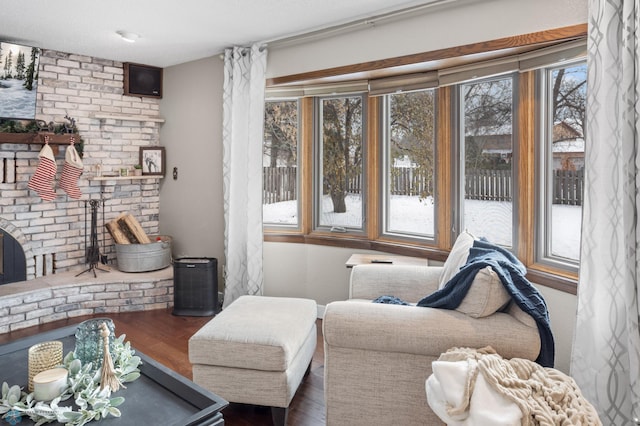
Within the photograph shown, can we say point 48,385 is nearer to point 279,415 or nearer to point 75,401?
point 75,401

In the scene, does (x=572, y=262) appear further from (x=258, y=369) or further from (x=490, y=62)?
(x=258, y=369)

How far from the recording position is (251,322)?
2.35 m

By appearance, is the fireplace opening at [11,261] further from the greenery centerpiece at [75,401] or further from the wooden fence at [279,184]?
the greenery centerpiece at [75,401]

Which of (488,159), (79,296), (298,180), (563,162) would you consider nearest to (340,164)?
(298,180)

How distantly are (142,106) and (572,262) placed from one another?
4.25 m

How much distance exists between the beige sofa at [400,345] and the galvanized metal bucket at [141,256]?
2.89 m

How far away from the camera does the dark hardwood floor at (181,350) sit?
2.35 meters

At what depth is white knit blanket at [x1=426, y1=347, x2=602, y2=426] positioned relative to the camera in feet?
4.47

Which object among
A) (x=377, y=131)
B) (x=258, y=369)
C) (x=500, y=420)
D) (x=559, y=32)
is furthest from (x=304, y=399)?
(x=559, y=32)

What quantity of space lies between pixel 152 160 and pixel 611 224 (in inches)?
165

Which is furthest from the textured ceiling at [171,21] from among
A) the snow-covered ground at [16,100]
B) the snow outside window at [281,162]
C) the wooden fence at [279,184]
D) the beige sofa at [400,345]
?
the beige sofa at [400,345]

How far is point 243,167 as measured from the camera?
4.05 m

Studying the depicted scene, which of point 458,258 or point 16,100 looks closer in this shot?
point 458,258

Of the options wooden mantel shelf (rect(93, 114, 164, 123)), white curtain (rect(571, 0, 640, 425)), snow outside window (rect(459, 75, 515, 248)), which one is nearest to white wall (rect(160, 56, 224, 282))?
wooden mantel shelf (rect(93, 114, 164, 123))
